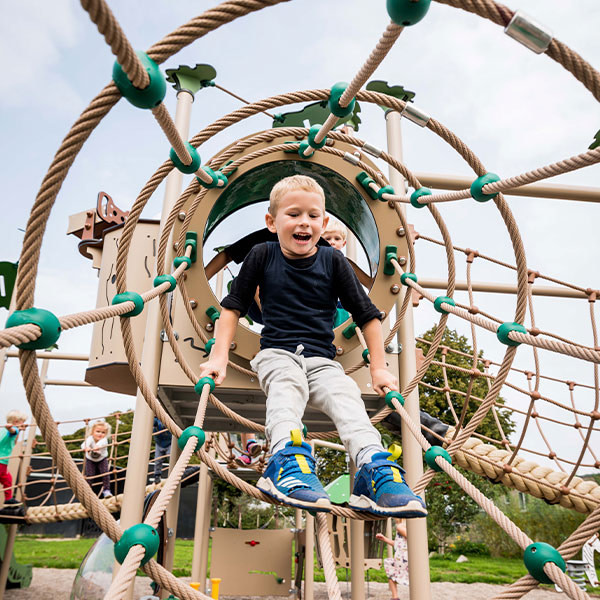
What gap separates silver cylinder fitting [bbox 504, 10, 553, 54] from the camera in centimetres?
72

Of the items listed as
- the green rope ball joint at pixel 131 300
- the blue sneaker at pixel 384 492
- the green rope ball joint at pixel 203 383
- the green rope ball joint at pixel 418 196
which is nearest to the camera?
the blue sneaker at pixel 384 492

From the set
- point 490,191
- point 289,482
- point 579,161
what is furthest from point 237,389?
point 579,161

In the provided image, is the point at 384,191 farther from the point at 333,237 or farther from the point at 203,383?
the point at 203,383

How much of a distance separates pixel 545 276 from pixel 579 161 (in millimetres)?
2115

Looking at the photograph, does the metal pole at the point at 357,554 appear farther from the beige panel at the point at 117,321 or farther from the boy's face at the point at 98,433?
the boy's face at the point at 98,433

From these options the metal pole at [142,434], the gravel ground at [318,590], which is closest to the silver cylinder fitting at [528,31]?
the metal pole at [142,434]

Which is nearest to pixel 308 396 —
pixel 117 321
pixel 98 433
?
pixel 117 321

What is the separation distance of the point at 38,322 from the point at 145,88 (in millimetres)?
380

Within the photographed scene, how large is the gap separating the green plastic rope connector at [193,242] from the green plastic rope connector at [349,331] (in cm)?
67

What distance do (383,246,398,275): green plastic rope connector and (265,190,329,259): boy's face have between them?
1.61 feet

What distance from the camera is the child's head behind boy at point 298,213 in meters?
1.52

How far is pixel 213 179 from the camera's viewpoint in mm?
1773

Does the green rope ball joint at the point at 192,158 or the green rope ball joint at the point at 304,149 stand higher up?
the green rope ball joint at the point at 304,149

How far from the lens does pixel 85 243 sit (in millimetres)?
2898
